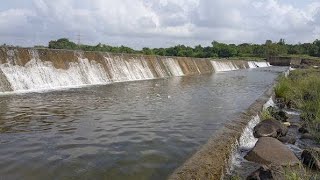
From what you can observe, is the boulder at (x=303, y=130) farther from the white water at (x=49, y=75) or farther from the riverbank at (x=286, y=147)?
the white water at (x=49, y=75)

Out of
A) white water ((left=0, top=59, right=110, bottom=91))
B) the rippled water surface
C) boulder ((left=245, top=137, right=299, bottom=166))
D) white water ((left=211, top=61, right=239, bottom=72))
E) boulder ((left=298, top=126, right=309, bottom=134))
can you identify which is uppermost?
white water ((left=0, top=59, right=110, bottom=91))

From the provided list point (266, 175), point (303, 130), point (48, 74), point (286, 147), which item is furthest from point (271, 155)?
point (48, 74)

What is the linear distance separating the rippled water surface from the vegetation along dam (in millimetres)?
20

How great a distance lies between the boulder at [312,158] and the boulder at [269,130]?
2.55 meters

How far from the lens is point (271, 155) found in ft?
33.6

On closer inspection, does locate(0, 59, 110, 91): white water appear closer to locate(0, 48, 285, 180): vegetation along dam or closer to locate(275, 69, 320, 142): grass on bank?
locate(0, 48, 285, 180): vegetation along dam

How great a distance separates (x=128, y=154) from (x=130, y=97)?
11619 mm

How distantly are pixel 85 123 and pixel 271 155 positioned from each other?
6.30 m

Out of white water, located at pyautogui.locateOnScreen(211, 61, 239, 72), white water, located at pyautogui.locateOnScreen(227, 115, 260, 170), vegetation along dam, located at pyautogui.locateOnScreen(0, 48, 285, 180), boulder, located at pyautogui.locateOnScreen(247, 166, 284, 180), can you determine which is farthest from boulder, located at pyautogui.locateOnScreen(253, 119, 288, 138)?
white water, located at pyautogui.locateOnScreen(211, 61, 239, 72)

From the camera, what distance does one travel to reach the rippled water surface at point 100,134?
866 cm

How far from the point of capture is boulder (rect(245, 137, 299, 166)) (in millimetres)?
9961

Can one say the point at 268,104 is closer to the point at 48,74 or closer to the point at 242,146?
the point at 242,146

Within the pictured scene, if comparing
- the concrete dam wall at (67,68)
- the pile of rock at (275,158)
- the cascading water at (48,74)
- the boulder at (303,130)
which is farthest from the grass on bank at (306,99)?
the concrete dam wall at (67,68)

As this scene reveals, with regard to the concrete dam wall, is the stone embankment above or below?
below
